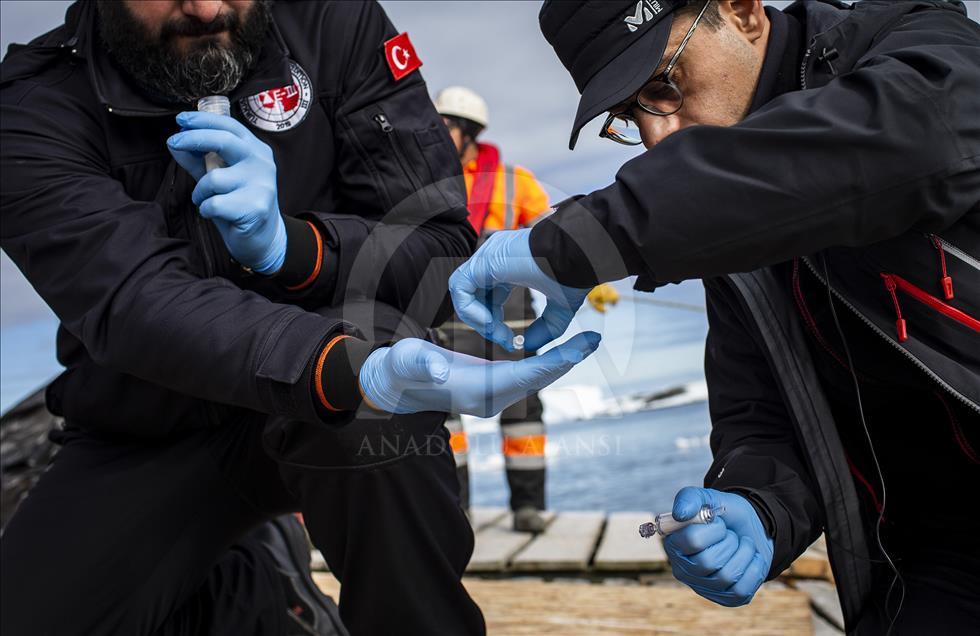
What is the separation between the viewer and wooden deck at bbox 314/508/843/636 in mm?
1885

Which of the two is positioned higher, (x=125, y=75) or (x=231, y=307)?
(x=125, y=75)

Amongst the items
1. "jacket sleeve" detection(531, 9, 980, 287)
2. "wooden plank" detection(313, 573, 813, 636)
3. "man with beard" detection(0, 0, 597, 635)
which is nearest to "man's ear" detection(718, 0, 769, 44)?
"jacket sleeve" detection(531, 9, 980, 287)

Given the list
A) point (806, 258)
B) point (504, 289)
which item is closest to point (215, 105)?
point (504, 289)

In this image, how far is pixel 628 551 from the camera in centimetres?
248

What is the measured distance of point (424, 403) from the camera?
1155mm

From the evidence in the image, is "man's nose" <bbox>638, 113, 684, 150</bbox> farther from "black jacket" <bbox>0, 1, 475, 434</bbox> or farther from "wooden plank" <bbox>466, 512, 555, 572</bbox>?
"wooden plank" <bbox>466, 512, 555, 572</bbox>

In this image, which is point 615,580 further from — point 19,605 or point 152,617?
point 19,605

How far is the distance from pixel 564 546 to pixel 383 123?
1590 mm

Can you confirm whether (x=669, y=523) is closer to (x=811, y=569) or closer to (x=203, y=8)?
(x=203, y=8)

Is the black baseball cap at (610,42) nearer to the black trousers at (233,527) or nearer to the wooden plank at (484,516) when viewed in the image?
the black trousers at (233,527)

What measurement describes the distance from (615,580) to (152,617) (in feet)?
4.28

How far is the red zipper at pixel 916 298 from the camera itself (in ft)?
3.21

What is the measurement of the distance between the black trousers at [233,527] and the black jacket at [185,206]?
8cm

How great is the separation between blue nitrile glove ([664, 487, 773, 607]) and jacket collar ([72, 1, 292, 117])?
38.0 inches
